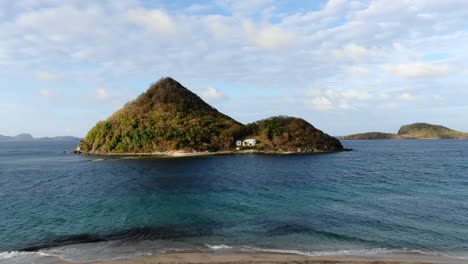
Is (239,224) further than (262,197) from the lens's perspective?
No

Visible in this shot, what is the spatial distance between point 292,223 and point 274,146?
129 metres

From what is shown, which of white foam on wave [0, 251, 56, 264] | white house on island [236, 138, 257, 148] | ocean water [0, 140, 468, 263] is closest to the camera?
white foam on wave [0, 251, 56, 264]

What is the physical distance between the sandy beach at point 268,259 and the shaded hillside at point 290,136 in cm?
13432

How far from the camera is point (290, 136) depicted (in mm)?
170375

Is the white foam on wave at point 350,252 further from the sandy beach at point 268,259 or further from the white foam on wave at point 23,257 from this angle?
the white foam on wave at point 23,257

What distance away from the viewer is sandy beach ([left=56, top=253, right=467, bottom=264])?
1005 inches

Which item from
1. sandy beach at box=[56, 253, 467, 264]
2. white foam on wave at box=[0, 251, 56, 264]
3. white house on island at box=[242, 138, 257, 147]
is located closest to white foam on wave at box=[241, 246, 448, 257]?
sandy beach at box=[56, 253, 467, 264]

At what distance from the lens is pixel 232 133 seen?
579 feet

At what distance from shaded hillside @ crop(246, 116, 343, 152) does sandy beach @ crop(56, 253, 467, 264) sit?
13432 centimetres

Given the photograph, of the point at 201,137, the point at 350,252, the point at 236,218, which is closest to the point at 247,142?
the point at 201,137

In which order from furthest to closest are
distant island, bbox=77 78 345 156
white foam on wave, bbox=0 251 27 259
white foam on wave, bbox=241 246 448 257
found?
1. distant island, bbox=77 78 345 156
2. white foam on wave, bbox=0 251 27 259
3. white foam on wave, bbox=241 246 448 257

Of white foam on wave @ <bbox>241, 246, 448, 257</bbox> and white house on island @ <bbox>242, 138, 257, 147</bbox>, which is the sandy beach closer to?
white foam on wave @ <bbox>241, 246, 448, 257</bbox>

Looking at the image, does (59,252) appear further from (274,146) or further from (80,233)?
(274,146)

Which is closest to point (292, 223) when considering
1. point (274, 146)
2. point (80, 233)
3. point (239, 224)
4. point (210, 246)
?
point (239, 224)
